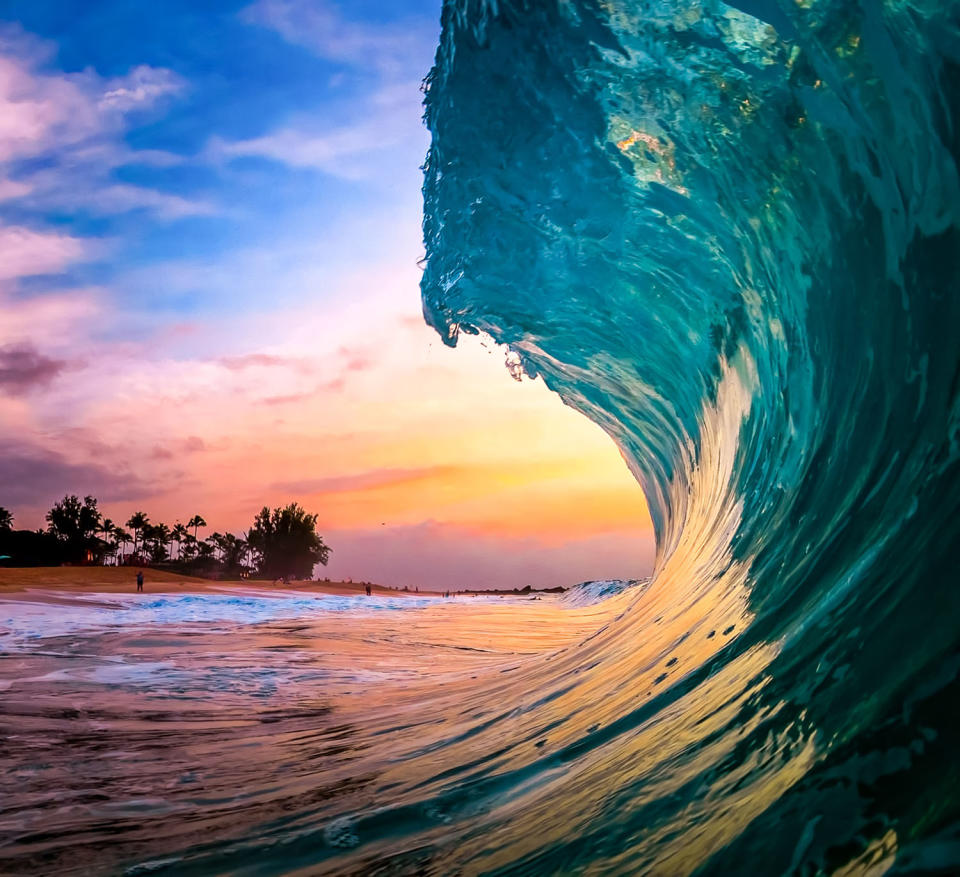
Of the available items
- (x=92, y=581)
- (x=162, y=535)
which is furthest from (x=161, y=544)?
(x=92, y=581)

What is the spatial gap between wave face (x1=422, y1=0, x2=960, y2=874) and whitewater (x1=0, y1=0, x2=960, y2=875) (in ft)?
0.04

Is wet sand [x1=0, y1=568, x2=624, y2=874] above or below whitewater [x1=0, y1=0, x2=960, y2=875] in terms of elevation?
below

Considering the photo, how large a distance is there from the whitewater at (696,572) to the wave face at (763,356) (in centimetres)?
1

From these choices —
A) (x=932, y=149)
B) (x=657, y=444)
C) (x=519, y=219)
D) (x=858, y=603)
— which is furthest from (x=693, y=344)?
(x=858, y=603)

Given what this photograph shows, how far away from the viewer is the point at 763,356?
4.47m

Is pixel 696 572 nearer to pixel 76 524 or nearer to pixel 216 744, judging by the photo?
pixel 216 744

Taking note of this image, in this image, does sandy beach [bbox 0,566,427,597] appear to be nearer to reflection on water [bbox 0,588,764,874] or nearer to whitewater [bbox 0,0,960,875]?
reflection on water [bbox 0,588,764,874]

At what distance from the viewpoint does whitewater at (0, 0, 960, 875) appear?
1675 mm

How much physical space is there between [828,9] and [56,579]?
46.7 metres

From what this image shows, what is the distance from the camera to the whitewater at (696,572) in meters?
1.67

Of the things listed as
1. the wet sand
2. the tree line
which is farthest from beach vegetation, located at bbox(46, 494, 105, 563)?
the wet sand

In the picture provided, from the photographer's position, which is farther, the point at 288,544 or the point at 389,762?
the point at 288,544

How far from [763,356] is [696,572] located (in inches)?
52.9

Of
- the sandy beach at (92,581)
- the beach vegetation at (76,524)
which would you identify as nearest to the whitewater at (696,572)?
the sandy beach at (92,581)
